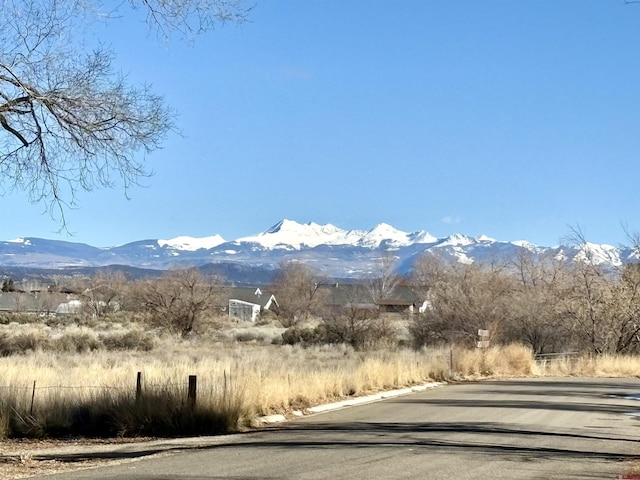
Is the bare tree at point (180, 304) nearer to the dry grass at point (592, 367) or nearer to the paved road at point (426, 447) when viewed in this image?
the dry grass at point (592, 367)

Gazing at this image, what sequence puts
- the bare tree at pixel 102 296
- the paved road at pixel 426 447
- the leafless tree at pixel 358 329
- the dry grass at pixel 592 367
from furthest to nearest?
the bare tree at pixel 102 296 → the leafless tree at pixel 358 329 → the dry grass at pixel 592 367 → the paved road at pixel 426 447

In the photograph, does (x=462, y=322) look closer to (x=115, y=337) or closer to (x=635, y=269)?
(x=635, y=269)

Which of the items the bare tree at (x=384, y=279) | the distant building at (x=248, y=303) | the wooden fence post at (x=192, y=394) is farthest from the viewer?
the bare tree at (x=384, y=279)

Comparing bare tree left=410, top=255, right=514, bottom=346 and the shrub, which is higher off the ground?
bare tree left=410, top=255, right=514, bottom=346

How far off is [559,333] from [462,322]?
588 cm

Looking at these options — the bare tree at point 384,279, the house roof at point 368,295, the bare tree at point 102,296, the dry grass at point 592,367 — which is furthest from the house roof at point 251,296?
the dry grass at point 592,367

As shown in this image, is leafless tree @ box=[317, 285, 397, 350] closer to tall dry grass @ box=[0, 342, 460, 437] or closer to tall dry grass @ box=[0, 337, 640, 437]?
tall dry grass @ box=[0, 337, 640, 437]

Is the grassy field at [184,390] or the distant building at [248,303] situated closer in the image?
the grassy field at [184,390]

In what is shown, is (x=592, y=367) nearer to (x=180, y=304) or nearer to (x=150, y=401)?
(x=150, y=401)

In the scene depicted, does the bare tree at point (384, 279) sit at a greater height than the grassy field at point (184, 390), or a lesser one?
greater

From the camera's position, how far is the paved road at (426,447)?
9.78 metres

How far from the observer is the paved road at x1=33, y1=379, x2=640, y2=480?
9.78 meters

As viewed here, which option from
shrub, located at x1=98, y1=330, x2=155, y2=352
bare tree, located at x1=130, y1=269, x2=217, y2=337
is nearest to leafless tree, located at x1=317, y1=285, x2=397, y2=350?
bare tree, located at x1=130, y1=269, x2=217, y2=337

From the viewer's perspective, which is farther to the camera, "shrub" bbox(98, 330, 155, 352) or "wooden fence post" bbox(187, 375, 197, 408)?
"shrub" bbox(98, 330, 155, 352)
